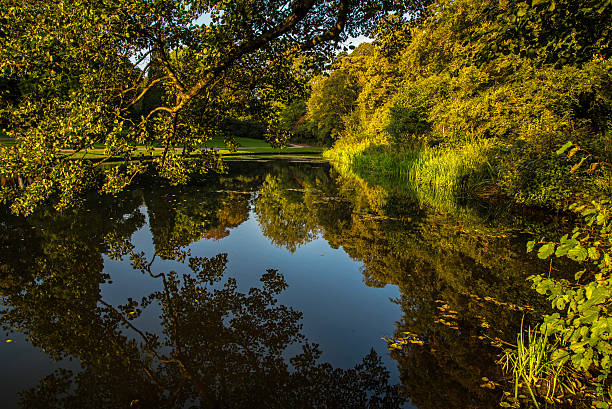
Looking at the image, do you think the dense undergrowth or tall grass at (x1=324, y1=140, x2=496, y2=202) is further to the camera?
tall grass at (x1=324, y1=140, x2=496, y2=202)

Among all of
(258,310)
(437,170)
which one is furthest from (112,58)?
(437,170)

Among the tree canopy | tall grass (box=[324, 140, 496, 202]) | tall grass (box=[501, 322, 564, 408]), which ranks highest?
the tree canopy

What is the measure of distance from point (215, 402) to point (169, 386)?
0.57 meters

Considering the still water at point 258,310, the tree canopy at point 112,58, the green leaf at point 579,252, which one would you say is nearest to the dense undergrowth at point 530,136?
the green leaf at point 579,252

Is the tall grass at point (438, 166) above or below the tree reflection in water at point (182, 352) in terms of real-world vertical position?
above

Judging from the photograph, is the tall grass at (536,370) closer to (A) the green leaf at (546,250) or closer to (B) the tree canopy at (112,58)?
(A) the green leaf at (546,250)

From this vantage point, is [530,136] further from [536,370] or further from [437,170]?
[536,370]

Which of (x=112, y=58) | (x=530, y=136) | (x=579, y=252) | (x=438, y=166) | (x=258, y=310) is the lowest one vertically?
(x=258, y=310)

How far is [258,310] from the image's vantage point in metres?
4.89

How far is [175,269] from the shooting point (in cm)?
630

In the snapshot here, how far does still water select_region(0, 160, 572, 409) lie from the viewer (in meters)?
3.33

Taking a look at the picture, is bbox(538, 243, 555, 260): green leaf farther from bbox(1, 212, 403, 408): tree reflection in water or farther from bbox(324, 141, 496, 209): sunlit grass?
bbox(324, 141, 496, 209): sunlit grass

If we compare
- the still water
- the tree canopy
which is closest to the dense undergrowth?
the still water

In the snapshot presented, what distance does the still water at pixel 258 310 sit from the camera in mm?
3332
